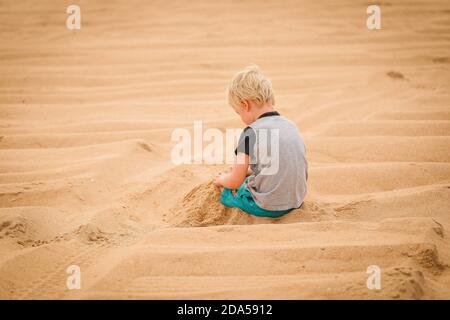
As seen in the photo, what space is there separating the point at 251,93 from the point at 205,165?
103 centimetres

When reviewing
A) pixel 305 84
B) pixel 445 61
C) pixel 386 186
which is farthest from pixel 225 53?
pixel 386 186

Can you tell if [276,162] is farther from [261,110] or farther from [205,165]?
[205,165]

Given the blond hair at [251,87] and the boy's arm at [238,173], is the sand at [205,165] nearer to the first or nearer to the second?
the boy's arm at [238,173]

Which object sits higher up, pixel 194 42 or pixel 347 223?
pixel 194 42

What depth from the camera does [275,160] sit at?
82.4 inches

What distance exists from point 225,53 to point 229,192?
3256 mm

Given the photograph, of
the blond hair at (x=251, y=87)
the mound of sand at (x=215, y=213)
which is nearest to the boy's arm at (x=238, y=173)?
the mound of sand at (x=215, y=213)

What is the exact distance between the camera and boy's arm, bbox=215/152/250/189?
7.05 feet

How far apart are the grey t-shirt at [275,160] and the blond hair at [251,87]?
0.11 metres

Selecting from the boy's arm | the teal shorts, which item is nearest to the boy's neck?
the boy's arm

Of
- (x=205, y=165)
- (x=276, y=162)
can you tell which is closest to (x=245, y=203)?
(x=276, y=162)

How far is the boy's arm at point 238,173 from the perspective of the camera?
2148mm

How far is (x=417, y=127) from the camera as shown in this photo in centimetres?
326

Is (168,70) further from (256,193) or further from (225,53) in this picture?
(256,193)
